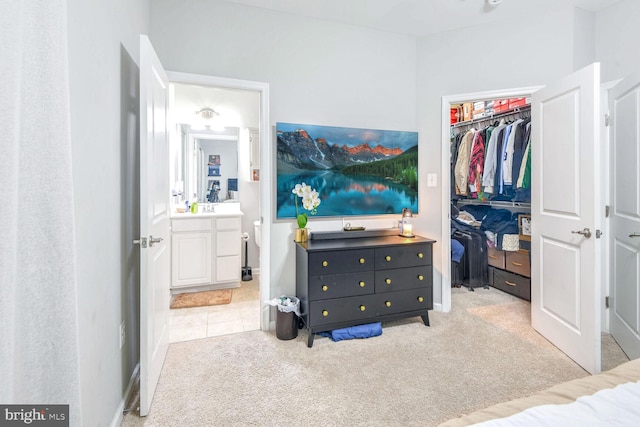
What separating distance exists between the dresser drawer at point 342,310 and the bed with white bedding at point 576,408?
1.70 metres

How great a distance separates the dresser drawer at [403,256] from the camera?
259cm

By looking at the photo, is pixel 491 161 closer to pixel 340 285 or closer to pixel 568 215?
pixel 568 215

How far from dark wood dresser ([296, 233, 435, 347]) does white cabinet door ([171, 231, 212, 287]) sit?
150 cm

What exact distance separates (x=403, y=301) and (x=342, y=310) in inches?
22.4

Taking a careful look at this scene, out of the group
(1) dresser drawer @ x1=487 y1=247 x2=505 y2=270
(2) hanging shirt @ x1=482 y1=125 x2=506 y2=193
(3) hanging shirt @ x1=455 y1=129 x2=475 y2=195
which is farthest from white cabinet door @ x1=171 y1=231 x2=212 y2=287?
(1) dresser drawer @ x1=487 y1=247 x2=505 y2=270

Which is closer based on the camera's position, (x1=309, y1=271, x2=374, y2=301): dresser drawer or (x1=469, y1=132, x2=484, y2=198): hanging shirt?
(x1=309, y1=271, x2=374, y2=301): dresser drawer

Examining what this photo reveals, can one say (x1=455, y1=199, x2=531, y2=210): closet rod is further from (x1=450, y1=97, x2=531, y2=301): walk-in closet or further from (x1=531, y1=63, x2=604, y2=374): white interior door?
(x1=531, y1=63, x2=604, y2=374): white interior door

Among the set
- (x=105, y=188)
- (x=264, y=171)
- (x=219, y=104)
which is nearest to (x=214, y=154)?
(x=219, y=104)

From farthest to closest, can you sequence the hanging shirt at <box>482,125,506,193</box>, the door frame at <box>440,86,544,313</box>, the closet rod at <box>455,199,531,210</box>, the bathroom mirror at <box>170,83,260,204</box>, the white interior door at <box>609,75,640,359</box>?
1. the bathroom mirror at <box>170,83,260,204</box>
2. the closet rod at <box>455,199,531,210</box>
3. the hanging shirt at <box>482,125,506,193</box>
4. the door frame at <box>440,86,544,313</box>
5. the white interior door at <box>609,75,640,359</box>

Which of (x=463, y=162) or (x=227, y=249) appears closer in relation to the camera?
(x=227, y=249)

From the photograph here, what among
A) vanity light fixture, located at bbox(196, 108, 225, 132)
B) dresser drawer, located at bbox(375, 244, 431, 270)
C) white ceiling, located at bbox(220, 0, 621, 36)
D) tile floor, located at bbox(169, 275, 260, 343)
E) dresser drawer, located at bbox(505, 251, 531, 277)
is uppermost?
white ceiling, located at bbox(220, 0, 621, 36)

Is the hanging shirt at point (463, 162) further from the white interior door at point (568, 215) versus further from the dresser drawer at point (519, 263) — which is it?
the white interior door at point (568, 215)

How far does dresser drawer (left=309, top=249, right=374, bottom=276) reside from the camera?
7.89ft

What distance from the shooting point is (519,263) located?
11.6 feet
